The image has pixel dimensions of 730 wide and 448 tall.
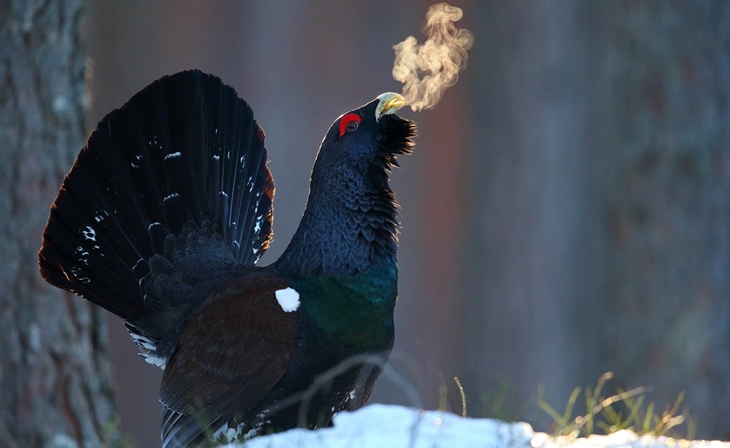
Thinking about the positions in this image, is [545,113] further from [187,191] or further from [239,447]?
[239,447]

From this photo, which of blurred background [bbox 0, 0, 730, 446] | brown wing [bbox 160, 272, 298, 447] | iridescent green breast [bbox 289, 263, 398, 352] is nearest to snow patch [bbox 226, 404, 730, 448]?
iridescent green breast [bbox 289, 263, 398, 352]

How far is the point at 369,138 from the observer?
3.80 m

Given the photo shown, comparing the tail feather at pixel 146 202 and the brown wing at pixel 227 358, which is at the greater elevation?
the tail feather at pixel 146 202

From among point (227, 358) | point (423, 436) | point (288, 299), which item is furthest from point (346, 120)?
point (423, 436)

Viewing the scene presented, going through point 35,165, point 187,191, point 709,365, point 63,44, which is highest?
point 63,44

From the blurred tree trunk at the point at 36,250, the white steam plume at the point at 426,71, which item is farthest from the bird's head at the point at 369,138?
the blurred tree trunk at the point at 36,250

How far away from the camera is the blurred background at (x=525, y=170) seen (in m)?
6.34

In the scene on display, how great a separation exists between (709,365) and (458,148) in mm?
2857

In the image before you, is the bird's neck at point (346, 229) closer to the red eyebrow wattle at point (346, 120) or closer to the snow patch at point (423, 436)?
the red eyebrow wattle at point (346, 120)

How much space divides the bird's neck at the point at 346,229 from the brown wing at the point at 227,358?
16cm

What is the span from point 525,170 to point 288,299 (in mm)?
4782

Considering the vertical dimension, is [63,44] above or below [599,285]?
above

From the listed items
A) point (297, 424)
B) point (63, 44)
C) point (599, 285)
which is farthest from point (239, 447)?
point (599, 285)

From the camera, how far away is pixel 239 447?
2902 mm
